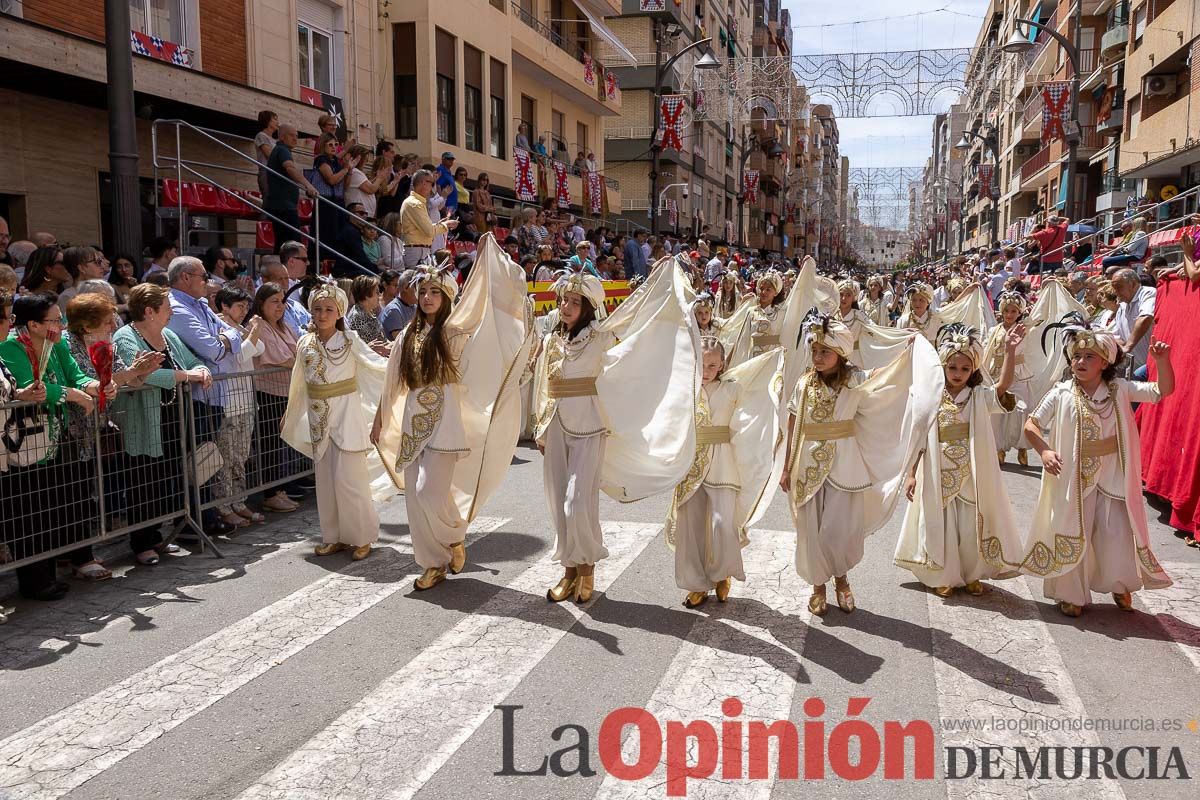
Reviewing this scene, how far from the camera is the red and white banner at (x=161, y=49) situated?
44.3ft

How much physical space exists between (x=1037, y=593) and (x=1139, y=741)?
7.10 ft

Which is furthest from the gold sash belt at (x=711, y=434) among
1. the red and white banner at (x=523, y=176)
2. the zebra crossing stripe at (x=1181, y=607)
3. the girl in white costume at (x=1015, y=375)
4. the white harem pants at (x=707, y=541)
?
the red and white banner at (x=523, y=176)

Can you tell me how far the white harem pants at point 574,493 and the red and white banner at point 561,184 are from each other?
20.9 meters

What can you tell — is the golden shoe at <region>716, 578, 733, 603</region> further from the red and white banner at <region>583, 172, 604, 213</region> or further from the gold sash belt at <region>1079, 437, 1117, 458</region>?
the red and white banner at <region>583, 172, 604, 213</region>

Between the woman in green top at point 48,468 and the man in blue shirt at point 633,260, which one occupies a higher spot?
the man in blue shirt at point 633,260

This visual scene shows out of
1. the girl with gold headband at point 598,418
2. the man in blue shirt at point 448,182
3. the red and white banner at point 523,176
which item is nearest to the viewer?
the girl with gold headband at point 598,418

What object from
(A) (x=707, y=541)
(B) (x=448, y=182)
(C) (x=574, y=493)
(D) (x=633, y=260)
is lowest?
(A) (x=707, y=541)

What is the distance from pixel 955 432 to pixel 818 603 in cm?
149

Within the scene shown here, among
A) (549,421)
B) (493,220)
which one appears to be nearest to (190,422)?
(549,421)

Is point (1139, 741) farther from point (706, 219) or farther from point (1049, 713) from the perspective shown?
point (706, 219)

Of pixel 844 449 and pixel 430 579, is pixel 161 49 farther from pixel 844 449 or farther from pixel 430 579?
pixel 844 449

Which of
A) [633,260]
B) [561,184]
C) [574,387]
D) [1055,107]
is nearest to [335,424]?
[574,387]

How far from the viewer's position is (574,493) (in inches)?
238

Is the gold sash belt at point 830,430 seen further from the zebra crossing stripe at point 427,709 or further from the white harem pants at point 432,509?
the white harem pants at point 432,509
